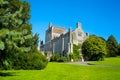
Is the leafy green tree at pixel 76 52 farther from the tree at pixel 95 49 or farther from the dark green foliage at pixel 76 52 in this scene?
the tree at pixel 95 49

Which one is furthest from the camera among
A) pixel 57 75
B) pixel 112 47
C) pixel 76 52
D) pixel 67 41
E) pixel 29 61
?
pixel 112 47

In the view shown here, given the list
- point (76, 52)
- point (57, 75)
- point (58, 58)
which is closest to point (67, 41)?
point (76, 52)

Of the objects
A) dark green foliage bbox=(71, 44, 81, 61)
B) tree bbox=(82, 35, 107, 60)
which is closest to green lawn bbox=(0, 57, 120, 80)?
tree bbox=(82, 35, 107, 60)

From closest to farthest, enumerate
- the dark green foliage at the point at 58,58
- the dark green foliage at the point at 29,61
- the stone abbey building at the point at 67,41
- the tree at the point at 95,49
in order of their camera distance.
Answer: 1. the dark green foliage at the point at 29,61
2. the tree at the point at 95,49
3. the dark green foliage at the point at 58,58
4. the stone abbey building at the point at 67,41

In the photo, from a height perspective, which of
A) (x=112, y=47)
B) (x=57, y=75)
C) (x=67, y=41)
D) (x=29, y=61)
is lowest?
(x=57, y=75)

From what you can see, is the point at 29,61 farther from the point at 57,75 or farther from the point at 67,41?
the point at 67,41

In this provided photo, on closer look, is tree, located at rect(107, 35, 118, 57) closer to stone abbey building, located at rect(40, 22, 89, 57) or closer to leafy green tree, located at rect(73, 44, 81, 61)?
stone abbey building, located at rect(40, 22, 89, 57)

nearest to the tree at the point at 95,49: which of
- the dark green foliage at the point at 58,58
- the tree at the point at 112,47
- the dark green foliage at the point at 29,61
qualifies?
the dark green foliage at the point at 58,58

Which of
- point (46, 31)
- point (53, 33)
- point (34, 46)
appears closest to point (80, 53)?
point (53, 33)

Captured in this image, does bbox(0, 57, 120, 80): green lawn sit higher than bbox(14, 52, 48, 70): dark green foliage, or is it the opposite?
bbox(14, 52, 48, 70): dark green foliage

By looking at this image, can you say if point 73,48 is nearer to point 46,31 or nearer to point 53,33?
point 53,33

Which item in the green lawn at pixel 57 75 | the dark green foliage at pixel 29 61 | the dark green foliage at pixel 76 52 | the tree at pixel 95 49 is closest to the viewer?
the green lawn at pixel 57 75

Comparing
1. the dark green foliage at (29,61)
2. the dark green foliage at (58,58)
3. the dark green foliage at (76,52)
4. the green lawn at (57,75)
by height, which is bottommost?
the green lawn at (57,75)

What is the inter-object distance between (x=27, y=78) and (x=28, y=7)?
1125 cm
